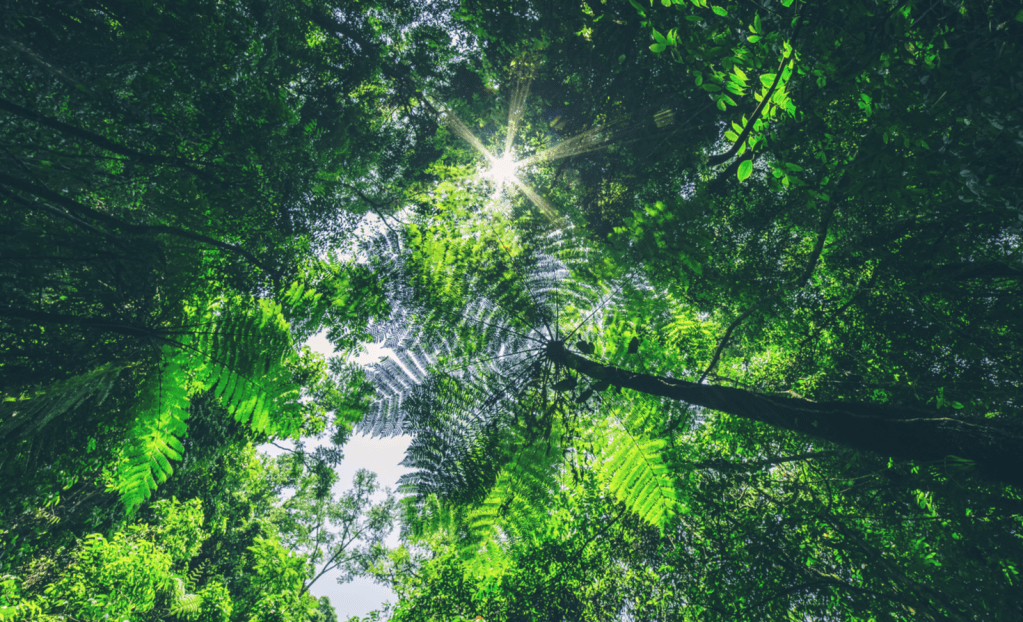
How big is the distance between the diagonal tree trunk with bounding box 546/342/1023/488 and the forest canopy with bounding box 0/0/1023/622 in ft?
0.05

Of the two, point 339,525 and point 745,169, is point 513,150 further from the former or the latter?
point 339,525

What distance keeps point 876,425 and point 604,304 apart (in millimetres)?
1734

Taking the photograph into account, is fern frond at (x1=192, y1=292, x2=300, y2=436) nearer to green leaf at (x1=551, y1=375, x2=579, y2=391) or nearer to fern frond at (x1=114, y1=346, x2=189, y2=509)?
fern frond at (x1=114, y1=346, x2=189, y2=509)

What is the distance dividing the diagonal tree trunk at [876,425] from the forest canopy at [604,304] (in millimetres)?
16

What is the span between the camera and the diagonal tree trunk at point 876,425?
1667 millimetres

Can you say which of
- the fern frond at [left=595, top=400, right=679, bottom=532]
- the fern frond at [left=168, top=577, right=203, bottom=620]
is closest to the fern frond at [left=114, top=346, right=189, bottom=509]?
the fern frond at [left=595, top=400, right=679, bottom=532]

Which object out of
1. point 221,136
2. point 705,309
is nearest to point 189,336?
point 221,136

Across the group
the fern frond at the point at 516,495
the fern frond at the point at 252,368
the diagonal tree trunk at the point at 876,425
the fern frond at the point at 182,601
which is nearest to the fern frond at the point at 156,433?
the fern frond at the point at 252,368

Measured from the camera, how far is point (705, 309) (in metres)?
3.41

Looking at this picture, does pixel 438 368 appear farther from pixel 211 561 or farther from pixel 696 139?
Answer: pixel 211 561

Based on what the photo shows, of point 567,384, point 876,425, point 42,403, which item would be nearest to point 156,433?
point 42,403

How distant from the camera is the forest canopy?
190 centimetres

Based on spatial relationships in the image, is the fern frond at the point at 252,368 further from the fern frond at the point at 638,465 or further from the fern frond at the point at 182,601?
the fern frond at the point at 182,601

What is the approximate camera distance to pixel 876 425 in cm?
189
